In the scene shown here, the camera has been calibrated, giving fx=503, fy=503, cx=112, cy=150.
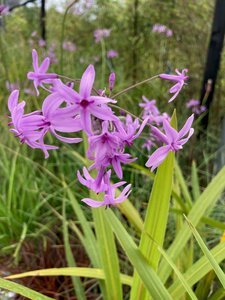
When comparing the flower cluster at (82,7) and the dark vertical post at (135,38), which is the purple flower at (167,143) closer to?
the dark vertical post at (135,38)

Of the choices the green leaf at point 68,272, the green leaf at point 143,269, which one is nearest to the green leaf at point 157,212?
the green leaf at point 143,269

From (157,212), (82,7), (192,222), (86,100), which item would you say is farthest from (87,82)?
(82,7)

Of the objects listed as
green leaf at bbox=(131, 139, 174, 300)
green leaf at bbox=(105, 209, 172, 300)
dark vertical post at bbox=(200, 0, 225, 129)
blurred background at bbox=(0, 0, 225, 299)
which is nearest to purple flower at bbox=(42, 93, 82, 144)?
green leaf at bbox=(131, 139, 174, 300)

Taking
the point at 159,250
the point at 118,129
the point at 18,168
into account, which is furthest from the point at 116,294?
the point at 18,168

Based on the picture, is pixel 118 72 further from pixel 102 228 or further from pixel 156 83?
pixel 102 228

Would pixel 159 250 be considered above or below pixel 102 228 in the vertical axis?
above

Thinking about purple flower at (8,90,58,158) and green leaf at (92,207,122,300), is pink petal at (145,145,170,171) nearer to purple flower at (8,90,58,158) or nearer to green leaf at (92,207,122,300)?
purple flower at (8,90,58,158)
